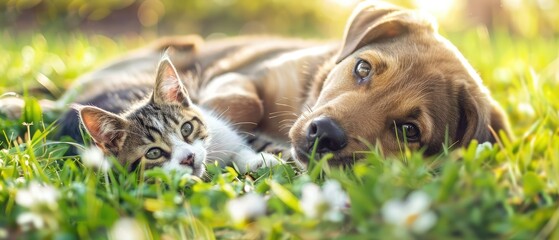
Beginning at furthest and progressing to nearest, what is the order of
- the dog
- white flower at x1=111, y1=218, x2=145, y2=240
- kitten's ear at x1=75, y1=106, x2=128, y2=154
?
1. the dog
2. kitten's ear at x1=75, y1=106, x2=128, y2=154
3. white flower at x1=111, y1=218, x2=145, y2=240

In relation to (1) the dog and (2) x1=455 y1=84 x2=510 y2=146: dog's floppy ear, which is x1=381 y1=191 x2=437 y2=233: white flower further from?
(2) x1=455 y1=84 x2=510 y2=146: dog's floppy ear

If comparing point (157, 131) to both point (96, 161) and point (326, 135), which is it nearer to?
point (96, 161)

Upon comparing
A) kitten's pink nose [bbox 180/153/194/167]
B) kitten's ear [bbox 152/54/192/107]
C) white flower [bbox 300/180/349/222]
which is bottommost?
white flower [bbox 300/180/349/222]

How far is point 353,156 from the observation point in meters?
2.78

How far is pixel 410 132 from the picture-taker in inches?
119

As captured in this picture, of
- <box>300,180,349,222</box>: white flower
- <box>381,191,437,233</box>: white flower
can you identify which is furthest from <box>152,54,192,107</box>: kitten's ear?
<box>381,191,437,233</box>: white flower

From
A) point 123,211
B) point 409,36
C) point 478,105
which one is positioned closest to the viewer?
point 123,211

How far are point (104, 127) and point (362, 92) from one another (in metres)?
1.28

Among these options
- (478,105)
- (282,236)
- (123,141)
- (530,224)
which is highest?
(123,141)

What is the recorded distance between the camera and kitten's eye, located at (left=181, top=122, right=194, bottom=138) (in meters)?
3.16

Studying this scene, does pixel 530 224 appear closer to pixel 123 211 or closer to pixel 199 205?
pixel 199 205

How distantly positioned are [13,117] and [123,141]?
1.04m

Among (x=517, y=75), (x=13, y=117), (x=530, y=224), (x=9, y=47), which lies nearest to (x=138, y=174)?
(x=13, y=117)

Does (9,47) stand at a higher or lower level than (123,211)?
higher
